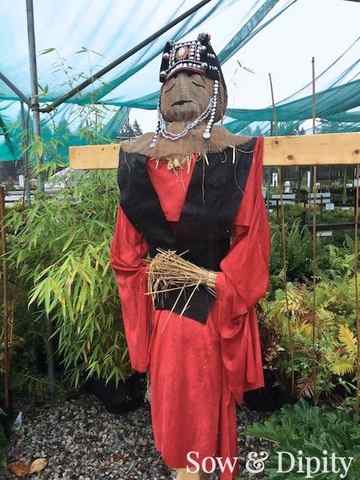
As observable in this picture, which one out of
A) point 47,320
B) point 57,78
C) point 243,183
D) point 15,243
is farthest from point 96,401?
point 57,78

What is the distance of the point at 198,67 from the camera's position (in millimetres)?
1394

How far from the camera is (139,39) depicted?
347 cm

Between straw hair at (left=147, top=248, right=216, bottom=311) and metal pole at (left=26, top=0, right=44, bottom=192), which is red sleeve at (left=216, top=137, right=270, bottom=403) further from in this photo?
metal pole at (left=26, top=0, right=44, bottom=192)

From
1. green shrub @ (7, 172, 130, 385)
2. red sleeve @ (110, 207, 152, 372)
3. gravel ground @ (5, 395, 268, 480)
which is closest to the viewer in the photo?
red sleeve @ (110, 207, 152, 372)

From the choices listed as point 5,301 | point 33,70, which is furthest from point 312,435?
point 33,70

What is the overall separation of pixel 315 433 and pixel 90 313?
108 cm

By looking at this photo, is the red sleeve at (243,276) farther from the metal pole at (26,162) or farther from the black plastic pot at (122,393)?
the metal pole at (26,162)

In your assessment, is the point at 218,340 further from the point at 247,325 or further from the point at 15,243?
the point at 15,243

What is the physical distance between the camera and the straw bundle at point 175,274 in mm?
1415

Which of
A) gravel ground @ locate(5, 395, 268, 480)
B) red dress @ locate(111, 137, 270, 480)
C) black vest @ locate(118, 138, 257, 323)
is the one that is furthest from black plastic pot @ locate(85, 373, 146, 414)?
black vest @ locate(118, 138, 257, 323)

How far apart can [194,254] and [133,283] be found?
0.26 meters

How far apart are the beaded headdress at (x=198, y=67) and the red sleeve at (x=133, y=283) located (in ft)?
1.12

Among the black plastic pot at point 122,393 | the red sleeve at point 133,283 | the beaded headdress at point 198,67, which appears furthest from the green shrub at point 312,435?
the beaded headdress at point 198,67

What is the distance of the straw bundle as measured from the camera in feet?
4.64
